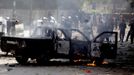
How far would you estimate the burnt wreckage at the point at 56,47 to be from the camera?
1450cm

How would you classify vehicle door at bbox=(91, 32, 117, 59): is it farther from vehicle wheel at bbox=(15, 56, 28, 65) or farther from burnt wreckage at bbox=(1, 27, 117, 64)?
vehicle wheel at bbox=(15, 56, 28, 65)

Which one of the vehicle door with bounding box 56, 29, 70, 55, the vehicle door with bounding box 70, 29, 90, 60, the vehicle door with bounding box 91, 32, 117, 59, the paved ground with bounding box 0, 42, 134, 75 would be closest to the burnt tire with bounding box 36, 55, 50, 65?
the paved ground with bounding box 0, 42, 134, 75

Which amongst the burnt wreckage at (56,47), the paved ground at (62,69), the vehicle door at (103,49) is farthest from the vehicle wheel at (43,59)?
the vehicle door at (103,49)

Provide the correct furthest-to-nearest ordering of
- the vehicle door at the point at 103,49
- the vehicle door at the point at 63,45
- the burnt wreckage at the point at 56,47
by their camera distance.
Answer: the vehicle door at the point at 103,49 < the vehicle door at the point at 63,45 < the burnt wreckage at the point at 56,47

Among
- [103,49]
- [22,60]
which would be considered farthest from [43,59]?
[103,49]

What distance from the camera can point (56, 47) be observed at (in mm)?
14758

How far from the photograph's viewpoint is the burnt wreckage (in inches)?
571

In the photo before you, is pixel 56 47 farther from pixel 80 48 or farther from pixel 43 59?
pixel 80 48

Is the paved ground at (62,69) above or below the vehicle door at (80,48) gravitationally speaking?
below

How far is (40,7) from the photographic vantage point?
42.1 metres

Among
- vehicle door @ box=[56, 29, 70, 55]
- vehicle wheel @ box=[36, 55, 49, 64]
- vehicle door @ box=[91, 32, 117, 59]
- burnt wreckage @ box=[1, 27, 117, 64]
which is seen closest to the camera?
burnt wreckage @ box=[1, 27, 117, 64]

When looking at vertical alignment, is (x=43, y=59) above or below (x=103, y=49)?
below

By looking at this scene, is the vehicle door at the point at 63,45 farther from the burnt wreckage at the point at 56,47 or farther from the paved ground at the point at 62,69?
the paved ground at the point at 62,69

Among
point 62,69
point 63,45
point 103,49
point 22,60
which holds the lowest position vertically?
point 62,69
